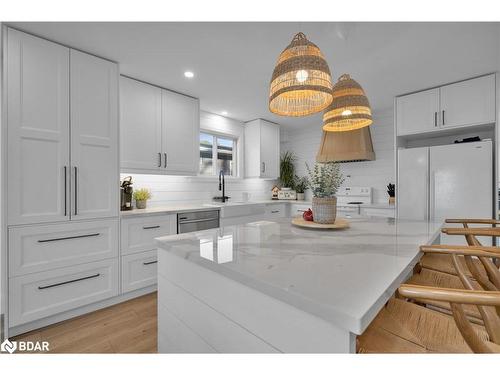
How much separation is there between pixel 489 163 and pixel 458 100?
810 mm

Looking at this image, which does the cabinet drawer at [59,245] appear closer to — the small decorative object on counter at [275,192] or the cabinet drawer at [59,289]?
the cabinet drawer at [59,289]

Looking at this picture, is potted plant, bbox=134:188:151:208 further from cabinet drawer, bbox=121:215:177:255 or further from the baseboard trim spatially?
the baseboard trim

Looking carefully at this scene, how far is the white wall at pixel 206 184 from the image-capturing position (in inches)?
127

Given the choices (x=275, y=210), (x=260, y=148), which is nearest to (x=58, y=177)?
(x=260, y=148)

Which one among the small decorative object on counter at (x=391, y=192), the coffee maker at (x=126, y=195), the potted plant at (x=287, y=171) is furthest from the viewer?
the potted plant at (x=287, y=171)

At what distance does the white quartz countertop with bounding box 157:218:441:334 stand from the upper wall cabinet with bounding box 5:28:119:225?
52.8 inches

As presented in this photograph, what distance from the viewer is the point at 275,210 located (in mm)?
4363

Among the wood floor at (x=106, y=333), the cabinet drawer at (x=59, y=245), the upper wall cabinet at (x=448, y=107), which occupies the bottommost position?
the wood floor at (x=106, y=333)

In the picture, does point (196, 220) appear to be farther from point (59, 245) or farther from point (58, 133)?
point (58, 133)

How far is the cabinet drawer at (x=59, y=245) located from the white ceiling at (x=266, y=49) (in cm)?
158

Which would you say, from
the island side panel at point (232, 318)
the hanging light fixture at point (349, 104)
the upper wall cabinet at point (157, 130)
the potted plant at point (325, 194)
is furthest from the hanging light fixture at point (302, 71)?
the upper wall cabinet at point (157, 130)

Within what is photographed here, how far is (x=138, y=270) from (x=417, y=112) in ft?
12.6

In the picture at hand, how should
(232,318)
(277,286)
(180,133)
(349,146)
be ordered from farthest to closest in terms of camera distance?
(349,146) < (180,133) < (232,318) < (277,286)
